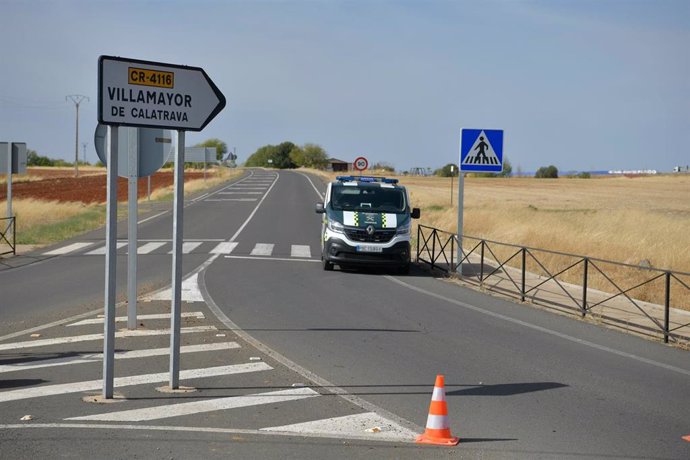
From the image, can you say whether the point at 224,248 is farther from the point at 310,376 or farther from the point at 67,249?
the point at 310,376

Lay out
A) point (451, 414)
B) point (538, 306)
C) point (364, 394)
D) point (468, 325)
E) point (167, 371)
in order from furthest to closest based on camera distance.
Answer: point (538, 306) → point (468, 325) → point (167, 371) → point (364, 394) → point (451, 414)

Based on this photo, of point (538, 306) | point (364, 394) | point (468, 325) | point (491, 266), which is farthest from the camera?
point (491, 266)

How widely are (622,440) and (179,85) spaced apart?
15.9 feet

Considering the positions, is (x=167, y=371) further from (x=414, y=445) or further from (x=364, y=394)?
(x=414, y=445)

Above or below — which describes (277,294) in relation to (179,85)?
below

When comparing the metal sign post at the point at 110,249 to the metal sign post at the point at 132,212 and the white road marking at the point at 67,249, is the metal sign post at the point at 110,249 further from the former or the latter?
the white road marking at the point at 67,249

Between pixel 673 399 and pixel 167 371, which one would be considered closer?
pixel 673 399

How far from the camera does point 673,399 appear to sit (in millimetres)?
8078

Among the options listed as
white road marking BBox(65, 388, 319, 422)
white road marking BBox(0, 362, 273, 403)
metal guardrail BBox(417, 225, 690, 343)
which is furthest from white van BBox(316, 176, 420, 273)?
white road marking BBox(65, 388, 319, 422)

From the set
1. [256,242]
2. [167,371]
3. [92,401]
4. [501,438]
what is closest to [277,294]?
[167,371]

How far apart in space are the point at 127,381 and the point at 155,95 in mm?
2870

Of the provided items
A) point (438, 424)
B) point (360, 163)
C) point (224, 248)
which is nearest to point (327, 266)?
point (224, 248)

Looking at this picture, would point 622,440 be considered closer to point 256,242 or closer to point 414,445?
point 414,445

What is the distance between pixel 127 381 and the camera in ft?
27.0
